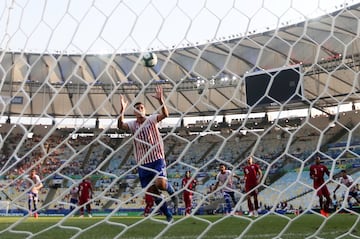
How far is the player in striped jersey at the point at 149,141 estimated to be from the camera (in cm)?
313

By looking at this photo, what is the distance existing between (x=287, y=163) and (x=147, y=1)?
1101 cm

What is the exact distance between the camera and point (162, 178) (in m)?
4.03

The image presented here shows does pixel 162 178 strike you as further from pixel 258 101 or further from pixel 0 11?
pixel 0 11

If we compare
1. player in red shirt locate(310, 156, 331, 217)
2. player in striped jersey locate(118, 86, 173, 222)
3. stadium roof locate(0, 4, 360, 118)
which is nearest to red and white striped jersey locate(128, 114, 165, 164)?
player in striped jersey locate(118, 86, 173, 222)

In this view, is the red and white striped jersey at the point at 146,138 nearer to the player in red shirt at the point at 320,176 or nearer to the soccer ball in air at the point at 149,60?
the soccer ball in air at the point at 149,60

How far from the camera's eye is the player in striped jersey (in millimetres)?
3134

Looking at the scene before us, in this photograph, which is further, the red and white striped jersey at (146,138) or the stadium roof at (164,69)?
the red and white striped jersey at (146,138)

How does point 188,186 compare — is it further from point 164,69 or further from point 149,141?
point 164,69

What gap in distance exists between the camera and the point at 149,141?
129 inches

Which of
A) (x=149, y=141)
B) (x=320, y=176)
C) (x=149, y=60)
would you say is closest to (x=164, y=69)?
(x=149, y=60)

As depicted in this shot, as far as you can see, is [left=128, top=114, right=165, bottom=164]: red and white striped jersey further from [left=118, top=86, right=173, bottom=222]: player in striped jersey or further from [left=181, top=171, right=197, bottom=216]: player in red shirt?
[left=181, top=171, right=197, bottom=216]: player in red shirt

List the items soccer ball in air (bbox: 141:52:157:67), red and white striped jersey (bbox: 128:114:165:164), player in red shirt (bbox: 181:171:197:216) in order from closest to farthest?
player in red shirt (bbox: 181:171:197:216), red and white striped jersey (bbox: 128:114:165:164), soccer ball in air (bbox: 141:52:157:67)

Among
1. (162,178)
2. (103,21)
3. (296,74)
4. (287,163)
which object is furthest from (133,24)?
(287,163)

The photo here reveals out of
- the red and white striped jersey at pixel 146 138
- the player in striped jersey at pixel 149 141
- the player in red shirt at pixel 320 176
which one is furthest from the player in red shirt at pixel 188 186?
the player in red shirt at pixel 320 176
